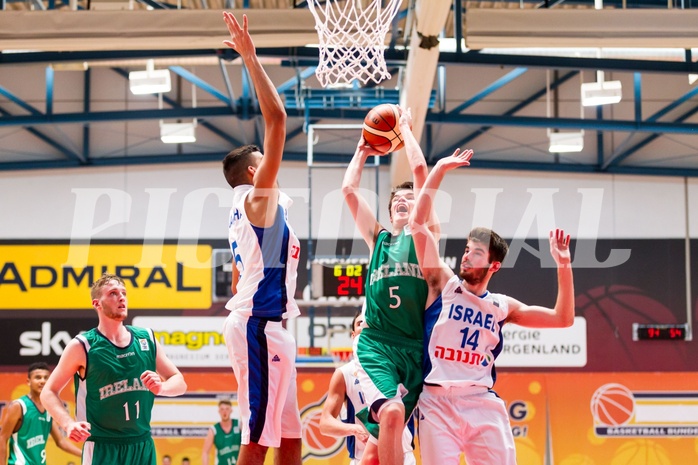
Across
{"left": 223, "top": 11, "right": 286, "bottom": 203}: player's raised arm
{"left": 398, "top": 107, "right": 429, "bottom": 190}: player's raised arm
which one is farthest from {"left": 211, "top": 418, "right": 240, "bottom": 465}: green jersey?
{"left": 223, "top": 11, "right": 286, "bottom": 203}: player's raised arm

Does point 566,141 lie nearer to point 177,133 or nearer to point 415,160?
point 177,133

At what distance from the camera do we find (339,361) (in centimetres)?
1334

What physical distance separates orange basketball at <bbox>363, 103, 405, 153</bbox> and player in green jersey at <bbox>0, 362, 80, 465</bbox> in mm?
5484

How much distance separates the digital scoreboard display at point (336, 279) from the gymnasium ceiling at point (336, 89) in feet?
8.16

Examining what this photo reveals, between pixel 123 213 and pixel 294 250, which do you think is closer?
pixel 294 250

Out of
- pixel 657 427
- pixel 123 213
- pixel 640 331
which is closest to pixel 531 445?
pixel 657 427

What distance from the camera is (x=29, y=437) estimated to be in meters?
10.0

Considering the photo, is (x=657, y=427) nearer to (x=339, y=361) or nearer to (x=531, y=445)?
(x=531, y=445)

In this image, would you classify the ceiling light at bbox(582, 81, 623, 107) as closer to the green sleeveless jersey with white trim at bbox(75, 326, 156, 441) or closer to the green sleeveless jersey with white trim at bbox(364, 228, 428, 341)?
the green sleeveless jersey with white trim at bbox(364, 228, 428, 341)

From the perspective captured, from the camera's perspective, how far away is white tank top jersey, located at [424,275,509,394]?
220 inches

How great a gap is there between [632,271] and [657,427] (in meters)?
5.02

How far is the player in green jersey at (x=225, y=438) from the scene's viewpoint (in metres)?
13.3

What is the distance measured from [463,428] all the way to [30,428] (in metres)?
6.37

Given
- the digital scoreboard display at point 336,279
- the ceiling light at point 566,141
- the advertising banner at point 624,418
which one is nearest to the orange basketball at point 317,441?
the digital scoreboard display at point 336,279
